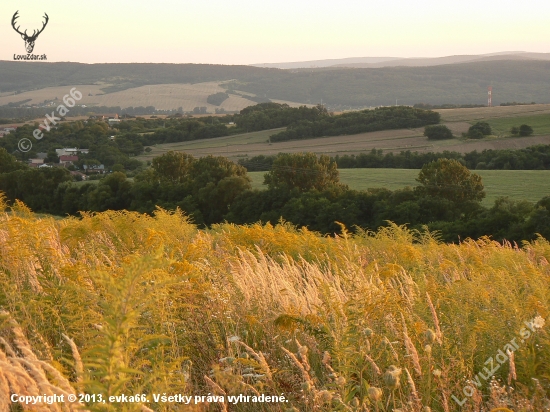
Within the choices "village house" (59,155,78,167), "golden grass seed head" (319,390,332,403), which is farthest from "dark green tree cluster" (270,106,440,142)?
"golden grass seed head" (319,390,332,403)

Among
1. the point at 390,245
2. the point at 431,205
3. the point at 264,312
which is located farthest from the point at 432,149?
the point at 264,312

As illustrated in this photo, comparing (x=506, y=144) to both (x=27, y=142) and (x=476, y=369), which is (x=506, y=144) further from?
(x=476, y=369)

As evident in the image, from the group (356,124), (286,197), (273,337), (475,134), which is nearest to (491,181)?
(286,197)

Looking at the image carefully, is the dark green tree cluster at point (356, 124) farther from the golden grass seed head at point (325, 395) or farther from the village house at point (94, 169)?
the golden grass seed head at point (325, 395)

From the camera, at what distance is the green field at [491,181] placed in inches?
2483

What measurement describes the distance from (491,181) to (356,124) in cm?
5080

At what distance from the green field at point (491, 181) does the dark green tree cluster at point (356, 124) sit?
36354 millimetres

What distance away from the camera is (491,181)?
69562 mm

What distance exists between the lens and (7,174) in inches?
2566

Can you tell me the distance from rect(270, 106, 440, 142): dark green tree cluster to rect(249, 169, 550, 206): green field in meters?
36.4

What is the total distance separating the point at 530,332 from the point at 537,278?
1469 mm

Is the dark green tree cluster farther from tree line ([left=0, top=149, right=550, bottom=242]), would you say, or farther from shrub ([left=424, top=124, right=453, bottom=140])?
tree line ([left=0, top=149, right=550, bottom=242])

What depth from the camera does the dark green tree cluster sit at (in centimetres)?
11538

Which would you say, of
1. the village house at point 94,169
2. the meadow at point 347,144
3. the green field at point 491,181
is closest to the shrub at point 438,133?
the meadow at point 347,144
